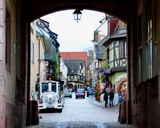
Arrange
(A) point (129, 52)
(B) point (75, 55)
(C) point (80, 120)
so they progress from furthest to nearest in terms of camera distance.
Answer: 1. (B) point (75, 55)
2. (C) point (80, 120)
3. (A) point (129, 52)

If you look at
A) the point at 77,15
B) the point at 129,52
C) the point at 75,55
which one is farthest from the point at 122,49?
the point at 75,55

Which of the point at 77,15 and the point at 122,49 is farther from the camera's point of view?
the point at 122,49

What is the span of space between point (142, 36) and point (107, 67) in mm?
32895

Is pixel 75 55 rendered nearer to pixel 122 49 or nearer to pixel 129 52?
pixel 122 49

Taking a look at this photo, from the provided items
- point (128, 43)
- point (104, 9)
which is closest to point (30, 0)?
point (104, 9)

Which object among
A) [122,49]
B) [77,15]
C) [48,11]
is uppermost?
[122,49]

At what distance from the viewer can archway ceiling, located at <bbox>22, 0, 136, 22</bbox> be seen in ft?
61.0

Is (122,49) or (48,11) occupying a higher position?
(122,49)

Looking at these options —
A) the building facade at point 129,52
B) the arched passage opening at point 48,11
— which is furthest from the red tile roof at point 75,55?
the building facade at point 129,52

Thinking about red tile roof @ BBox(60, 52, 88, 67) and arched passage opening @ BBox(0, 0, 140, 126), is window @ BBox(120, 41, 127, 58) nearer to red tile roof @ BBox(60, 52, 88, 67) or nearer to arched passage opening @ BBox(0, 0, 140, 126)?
arched passage opening @ BBox(0, 0, 140, 126)

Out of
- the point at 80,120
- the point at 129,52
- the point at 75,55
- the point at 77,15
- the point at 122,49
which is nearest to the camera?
the point at 129,52

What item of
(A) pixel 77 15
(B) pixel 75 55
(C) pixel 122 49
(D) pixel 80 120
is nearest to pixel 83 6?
(A) pixel 77 15

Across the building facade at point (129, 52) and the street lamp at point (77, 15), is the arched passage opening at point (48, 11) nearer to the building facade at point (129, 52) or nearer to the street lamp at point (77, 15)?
the building facade at point (129, 52)

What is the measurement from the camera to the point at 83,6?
19016 mm
